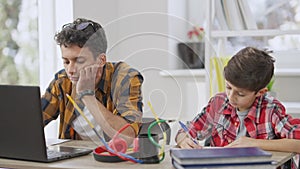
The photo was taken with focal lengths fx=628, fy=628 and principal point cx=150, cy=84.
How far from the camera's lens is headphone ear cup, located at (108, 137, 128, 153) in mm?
2004

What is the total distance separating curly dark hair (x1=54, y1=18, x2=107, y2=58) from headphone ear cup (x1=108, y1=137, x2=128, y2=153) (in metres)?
0.40

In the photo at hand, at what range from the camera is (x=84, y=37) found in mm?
2320

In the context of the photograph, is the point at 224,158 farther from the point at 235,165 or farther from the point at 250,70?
the point at 250,70

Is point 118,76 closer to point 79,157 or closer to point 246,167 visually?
point 79,157

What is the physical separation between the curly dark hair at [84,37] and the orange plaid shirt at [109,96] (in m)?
0.12

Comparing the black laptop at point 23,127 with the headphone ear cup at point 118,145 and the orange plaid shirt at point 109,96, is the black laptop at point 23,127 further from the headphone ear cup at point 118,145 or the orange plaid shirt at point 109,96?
the orange plaid shirt at point 109,96

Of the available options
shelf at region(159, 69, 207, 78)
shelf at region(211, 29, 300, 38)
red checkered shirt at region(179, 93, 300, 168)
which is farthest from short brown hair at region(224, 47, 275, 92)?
shelf at region(159, 69, 207, 78)

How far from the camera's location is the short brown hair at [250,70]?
86.6 inches

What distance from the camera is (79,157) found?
204cm

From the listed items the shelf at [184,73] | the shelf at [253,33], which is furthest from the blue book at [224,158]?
the shelf at [184,73]

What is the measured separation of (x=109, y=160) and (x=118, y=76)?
0.55 metres

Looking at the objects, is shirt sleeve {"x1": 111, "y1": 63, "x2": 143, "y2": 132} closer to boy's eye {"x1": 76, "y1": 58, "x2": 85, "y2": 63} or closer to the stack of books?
boy's eye {"x1": 76, "y1": 58, "x2": 85, "y2": 63}

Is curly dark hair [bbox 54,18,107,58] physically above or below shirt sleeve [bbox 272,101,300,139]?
above

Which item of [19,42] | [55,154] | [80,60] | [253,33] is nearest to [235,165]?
[55,154]
